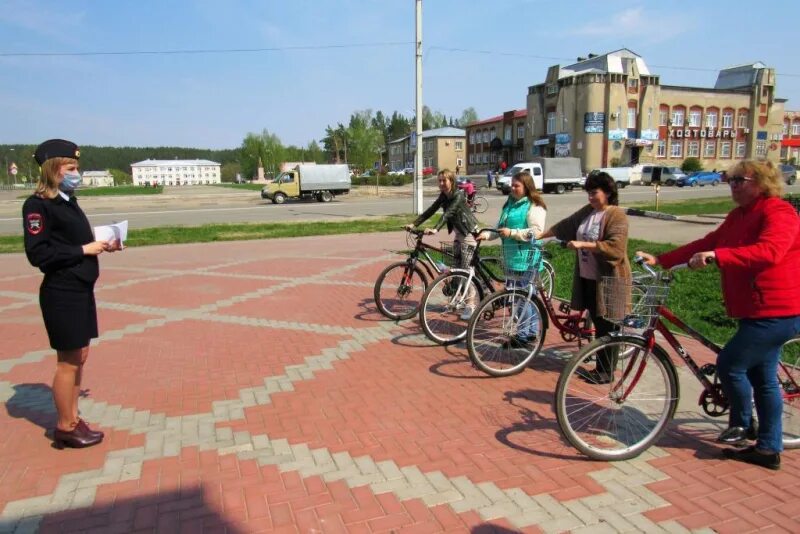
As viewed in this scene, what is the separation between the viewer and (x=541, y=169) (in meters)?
39.2

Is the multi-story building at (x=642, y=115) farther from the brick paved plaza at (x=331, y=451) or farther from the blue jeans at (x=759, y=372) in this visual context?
the blue jeans at (x=759, y=372)

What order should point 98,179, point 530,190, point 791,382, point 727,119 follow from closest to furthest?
1. point 791,382
2. point 530,190
3. point 727,119
4. point 98,179

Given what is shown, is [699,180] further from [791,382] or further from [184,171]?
[184,171]

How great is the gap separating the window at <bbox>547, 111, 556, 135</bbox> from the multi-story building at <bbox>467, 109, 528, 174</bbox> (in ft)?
18.1

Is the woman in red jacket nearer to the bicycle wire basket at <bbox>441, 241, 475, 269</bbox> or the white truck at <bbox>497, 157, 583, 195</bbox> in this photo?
the bicycle wire basket at <bbox>441, 241, 475, 269</bbox>

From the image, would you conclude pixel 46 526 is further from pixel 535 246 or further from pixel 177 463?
pixel 535 246

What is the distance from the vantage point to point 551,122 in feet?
205

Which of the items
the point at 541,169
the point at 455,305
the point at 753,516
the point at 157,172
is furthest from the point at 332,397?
the point at 157,172

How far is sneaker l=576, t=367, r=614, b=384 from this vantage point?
135 inches

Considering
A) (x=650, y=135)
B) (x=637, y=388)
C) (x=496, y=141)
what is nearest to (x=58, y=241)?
(x=637, y=388)

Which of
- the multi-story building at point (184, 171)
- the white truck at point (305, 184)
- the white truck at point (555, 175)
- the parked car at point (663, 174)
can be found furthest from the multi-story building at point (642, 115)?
the multi-story building at point (184, 171)

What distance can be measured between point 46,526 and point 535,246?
3.92m

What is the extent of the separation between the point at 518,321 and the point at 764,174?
2.30 metres

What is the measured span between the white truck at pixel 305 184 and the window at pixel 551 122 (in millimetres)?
34530
